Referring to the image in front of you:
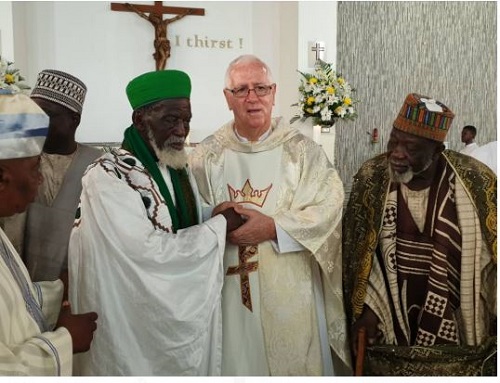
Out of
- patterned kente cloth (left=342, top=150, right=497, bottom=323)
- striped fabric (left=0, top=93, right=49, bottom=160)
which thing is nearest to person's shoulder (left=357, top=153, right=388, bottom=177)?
patterned kente cloth (left=342, top=150, right=497, bottom=323)

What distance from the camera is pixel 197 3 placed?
23.3ft

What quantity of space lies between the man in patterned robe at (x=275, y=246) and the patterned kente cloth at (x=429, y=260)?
1.09 ft

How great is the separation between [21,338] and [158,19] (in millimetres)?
5746

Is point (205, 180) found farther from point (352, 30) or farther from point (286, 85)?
point (352, 30)

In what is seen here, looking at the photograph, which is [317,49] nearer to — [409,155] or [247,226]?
[409,155]

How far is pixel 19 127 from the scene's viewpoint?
1884 millimetres

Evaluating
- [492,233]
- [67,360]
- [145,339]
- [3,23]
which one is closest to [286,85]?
[3,23]

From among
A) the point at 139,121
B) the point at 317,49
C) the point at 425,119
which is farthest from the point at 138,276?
the point at 317,49

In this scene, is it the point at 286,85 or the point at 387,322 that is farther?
the point at 286,85

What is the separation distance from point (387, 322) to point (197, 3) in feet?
17.8

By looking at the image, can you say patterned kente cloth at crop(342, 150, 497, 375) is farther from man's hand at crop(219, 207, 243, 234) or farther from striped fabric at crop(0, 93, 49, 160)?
Result: striped fabric at crop(0, 93, 49, 160)

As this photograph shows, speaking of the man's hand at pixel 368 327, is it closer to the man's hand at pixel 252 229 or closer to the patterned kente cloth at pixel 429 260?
the patterned kente cloth at pixel 429 260

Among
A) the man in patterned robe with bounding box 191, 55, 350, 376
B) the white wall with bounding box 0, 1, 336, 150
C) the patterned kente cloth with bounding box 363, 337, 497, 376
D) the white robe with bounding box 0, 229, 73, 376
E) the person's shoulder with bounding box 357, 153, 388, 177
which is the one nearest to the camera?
the white robe with bounding box 0, 229, 73, 376

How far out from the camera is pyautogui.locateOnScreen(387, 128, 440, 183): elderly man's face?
2893 millimetres
